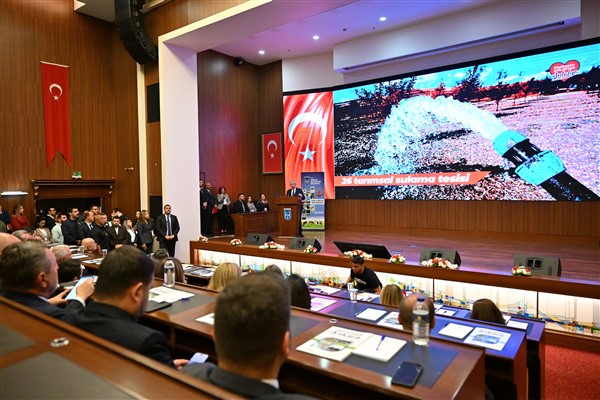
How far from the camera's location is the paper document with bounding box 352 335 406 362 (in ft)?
5.96

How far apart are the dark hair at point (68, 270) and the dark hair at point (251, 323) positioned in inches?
115

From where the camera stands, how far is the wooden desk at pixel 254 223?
1080 cm

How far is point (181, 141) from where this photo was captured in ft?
29.9

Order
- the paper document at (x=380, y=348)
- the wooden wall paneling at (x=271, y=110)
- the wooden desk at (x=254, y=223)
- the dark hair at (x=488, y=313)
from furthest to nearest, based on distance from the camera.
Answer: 1. the wooden wall paneling at (x=271, y=110)
2. the wooden desk at (x=254, y=223)
3. the dark hair at (x=488, y=313)
4. the paper document at (x=380, y=348)

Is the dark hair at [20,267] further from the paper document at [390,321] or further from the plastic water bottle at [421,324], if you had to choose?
the paper document at [390,321]

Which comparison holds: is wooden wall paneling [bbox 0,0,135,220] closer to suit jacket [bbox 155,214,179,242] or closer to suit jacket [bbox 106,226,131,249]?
suit jacket [bbox 106,226,131,249]

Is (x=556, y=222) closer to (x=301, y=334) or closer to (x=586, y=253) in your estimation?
(x=586, y=253)

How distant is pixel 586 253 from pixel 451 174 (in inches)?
137

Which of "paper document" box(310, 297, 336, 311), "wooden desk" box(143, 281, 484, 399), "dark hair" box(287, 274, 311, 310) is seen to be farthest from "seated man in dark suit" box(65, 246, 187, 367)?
"paper document" box(310, 297, 336, 311)

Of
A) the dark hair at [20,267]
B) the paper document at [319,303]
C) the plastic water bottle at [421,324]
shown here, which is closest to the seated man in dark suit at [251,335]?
the plastic water bottle at [421,324]

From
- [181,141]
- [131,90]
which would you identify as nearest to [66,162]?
[131,90]

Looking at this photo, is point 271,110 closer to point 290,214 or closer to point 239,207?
point 239,207

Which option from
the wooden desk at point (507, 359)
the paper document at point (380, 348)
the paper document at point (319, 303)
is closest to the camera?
the paper document at point (380, 348)

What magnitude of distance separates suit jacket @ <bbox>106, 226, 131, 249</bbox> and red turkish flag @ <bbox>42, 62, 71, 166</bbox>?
3.85 meters
